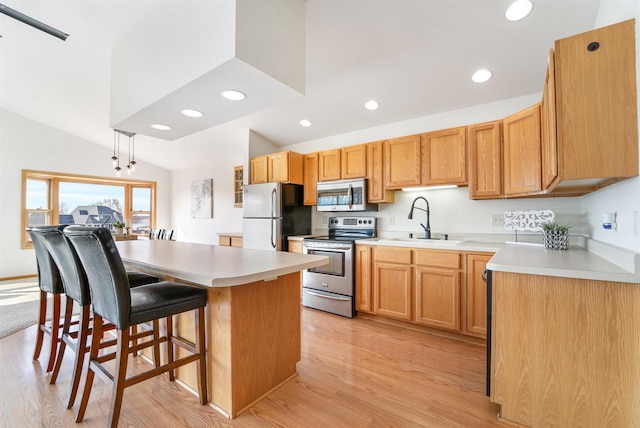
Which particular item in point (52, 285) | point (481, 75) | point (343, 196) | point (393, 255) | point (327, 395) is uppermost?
point (481, 75)

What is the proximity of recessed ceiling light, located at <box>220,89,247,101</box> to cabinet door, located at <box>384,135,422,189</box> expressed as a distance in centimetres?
202

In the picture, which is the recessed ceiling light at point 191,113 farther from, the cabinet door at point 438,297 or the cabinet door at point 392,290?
→ the cabinet door at point 438,297

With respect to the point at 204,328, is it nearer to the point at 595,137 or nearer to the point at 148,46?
the point at 148,46

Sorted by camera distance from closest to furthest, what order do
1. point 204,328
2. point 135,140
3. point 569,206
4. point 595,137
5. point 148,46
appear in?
point 595,137
point 204,328
point 148,46
point 569,206
point 135,140

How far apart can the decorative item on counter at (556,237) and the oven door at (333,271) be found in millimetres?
1785

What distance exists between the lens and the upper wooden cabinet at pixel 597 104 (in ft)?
4.15

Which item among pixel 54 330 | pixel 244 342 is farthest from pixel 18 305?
pixel 244 342

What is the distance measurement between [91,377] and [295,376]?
122 centimetres

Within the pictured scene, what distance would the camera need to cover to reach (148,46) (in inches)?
74.6

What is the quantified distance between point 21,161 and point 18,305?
309 centimetres

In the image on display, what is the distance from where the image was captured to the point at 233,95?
173cm

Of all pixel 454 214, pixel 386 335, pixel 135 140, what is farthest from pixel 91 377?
pixel 135 140

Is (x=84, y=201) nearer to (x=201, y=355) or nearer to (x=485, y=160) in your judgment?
(x=201, y=355)

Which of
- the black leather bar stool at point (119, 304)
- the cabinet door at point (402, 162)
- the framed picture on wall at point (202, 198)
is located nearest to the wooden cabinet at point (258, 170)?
the cabinet door at point (402, 162)
